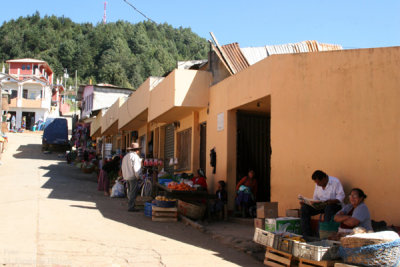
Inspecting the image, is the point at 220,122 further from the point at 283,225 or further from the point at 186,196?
the point at 283,225

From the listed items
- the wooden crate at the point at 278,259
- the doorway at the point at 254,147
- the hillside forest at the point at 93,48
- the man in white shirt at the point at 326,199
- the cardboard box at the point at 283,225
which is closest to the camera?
the wooden crate at the point at 278,259

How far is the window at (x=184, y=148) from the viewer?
1405 centimetres

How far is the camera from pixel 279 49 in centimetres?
1202

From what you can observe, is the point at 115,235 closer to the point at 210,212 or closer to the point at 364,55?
the point at 210,212

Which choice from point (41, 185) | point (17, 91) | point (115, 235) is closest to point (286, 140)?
point (115, 235)

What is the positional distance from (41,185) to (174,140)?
17.4 ft

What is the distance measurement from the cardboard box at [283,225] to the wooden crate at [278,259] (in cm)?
64

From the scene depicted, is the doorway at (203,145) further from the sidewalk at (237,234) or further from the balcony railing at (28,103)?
the balcony railing at (28,103)

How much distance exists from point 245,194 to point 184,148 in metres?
5.06

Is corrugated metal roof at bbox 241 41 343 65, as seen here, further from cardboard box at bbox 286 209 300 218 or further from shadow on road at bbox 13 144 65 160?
shadow on road at bbox 13 144 65 160

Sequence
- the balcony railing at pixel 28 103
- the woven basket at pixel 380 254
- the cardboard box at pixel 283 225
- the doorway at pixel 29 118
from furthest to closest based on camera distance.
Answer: the doorway at pixel 29 118 < the balcony railing at pixel 28 103 < the cardboard box at pixel 283 225 < the woven basket at pixel 380 254

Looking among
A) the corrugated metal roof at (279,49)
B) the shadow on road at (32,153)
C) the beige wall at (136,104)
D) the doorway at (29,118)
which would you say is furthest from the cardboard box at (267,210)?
the doorway at (29,118)

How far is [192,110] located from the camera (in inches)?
512

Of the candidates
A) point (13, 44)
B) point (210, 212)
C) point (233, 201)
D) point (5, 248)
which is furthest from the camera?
point (13, 44)
